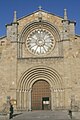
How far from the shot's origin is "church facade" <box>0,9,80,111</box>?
2781cm

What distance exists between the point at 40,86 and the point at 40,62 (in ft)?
9.12

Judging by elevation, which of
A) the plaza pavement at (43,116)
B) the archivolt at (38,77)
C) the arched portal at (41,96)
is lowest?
the plaza pavement at (43,116)

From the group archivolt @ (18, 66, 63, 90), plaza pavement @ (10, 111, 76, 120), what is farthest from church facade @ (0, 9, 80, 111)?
plaza pavement @ (10, 111, 76, 120)

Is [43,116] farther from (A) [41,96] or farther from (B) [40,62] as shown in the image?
(B) [40,62]

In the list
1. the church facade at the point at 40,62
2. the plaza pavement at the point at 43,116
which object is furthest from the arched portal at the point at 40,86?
the plaza pavement at the point at 43,116

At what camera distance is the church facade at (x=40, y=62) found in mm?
27812

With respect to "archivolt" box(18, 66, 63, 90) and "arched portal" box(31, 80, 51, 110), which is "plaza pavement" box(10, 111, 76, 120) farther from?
"archivolt" box(18, 66, 63, 90)

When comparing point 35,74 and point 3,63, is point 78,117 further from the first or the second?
point 3,63

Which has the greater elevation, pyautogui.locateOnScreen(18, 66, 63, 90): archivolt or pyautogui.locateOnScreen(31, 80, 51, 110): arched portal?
pyautogui.locateOnScreen(18, 66, 63, 90): archivolt

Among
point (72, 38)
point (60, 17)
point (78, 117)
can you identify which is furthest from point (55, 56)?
point (78, 117)

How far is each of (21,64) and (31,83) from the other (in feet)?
7.86

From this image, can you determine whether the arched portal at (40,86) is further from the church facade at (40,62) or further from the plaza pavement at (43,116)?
the plaza pavement at (43,116)

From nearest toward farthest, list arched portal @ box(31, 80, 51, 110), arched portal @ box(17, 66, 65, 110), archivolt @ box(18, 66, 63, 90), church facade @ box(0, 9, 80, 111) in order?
1. church facade @ box(0, 9, 80, 111)
2. arched portal @ box(17, 66, 65, 110)
3. archivolt @ box(18, 66, 63, 90)
4. arched portal @ box(31, 80, 51, 110)

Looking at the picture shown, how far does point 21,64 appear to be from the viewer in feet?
94.3
